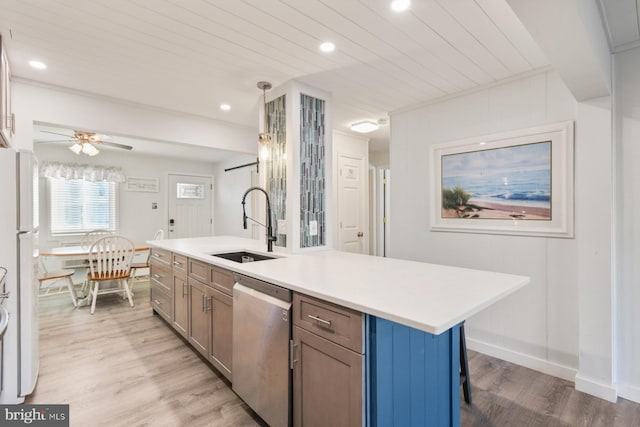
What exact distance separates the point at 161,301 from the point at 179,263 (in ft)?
2.62

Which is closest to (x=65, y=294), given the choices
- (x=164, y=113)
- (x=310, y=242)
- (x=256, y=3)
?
(x=164, y=113)

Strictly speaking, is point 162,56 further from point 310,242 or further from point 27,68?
point 310,242

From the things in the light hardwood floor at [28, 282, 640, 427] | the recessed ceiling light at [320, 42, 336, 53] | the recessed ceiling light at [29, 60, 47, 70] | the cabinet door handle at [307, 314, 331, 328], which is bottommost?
the light hardwood floor at [28, 282, 640, 427]

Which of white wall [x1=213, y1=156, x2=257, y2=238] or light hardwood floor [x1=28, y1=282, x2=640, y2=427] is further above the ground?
white wall [x1=213, y1=156, x2=257, y2=238]

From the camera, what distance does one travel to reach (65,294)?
14.9ft

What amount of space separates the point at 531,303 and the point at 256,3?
2818 millimetres

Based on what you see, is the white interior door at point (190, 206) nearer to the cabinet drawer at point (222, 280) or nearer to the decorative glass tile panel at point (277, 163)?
the decorative glass tile panel at point (277, 163)

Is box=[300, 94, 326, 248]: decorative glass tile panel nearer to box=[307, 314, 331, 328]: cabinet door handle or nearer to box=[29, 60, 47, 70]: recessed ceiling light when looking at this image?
box=[307, 314, 331, 328]: cabinet door handle

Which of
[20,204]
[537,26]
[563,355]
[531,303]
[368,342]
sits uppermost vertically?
[537,26]

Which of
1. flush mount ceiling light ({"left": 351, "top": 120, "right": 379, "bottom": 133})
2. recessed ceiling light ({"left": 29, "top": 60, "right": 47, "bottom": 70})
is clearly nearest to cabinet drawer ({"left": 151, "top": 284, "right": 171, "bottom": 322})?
recessed ceiling light ({"left": 29, "top": 60, "right": 47, "bottom": 70})

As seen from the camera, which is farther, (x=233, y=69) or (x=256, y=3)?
(x=233, y=69)

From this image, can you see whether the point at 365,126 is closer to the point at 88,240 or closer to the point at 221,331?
the point at 221,331

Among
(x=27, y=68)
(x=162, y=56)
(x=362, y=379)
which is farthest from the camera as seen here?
(x=27, y=68)

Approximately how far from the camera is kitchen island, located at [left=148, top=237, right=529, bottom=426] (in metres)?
1.15
